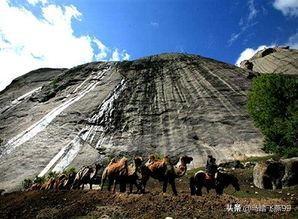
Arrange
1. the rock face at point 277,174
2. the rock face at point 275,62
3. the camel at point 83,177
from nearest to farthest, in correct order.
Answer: the camel at point 83,177
the rock face at point 277,174
the rock face at point 275,62

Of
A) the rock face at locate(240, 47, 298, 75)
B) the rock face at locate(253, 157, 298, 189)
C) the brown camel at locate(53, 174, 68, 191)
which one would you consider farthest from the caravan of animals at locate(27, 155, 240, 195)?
the rock face at locate(240, 47, 298, 75)

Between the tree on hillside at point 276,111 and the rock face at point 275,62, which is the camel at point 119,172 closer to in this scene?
the tree on hillside at point 276,111

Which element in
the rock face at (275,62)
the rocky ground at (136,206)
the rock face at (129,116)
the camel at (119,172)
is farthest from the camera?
the rock face at (275,62)

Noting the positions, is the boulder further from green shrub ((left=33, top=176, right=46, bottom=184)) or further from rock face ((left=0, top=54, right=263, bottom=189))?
green shrub ((left=33, top=176, right=46, bottom=184))

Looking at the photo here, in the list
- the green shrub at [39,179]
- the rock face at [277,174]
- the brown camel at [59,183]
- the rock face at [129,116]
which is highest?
the rock face at [129,116]

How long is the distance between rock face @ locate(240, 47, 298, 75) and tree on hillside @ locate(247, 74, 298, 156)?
57.9m

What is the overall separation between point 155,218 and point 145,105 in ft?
156

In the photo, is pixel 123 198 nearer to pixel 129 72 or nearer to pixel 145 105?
pixel 145 105

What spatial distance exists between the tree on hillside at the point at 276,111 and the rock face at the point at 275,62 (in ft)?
190

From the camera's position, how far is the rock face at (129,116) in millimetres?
52625

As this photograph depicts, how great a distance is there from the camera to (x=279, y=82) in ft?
174

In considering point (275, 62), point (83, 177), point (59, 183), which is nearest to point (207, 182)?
point (83, 177)

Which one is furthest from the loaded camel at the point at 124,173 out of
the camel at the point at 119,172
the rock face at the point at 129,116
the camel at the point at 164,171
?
the rock face at the point at 129,116

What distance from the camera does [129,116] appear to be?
204ft
